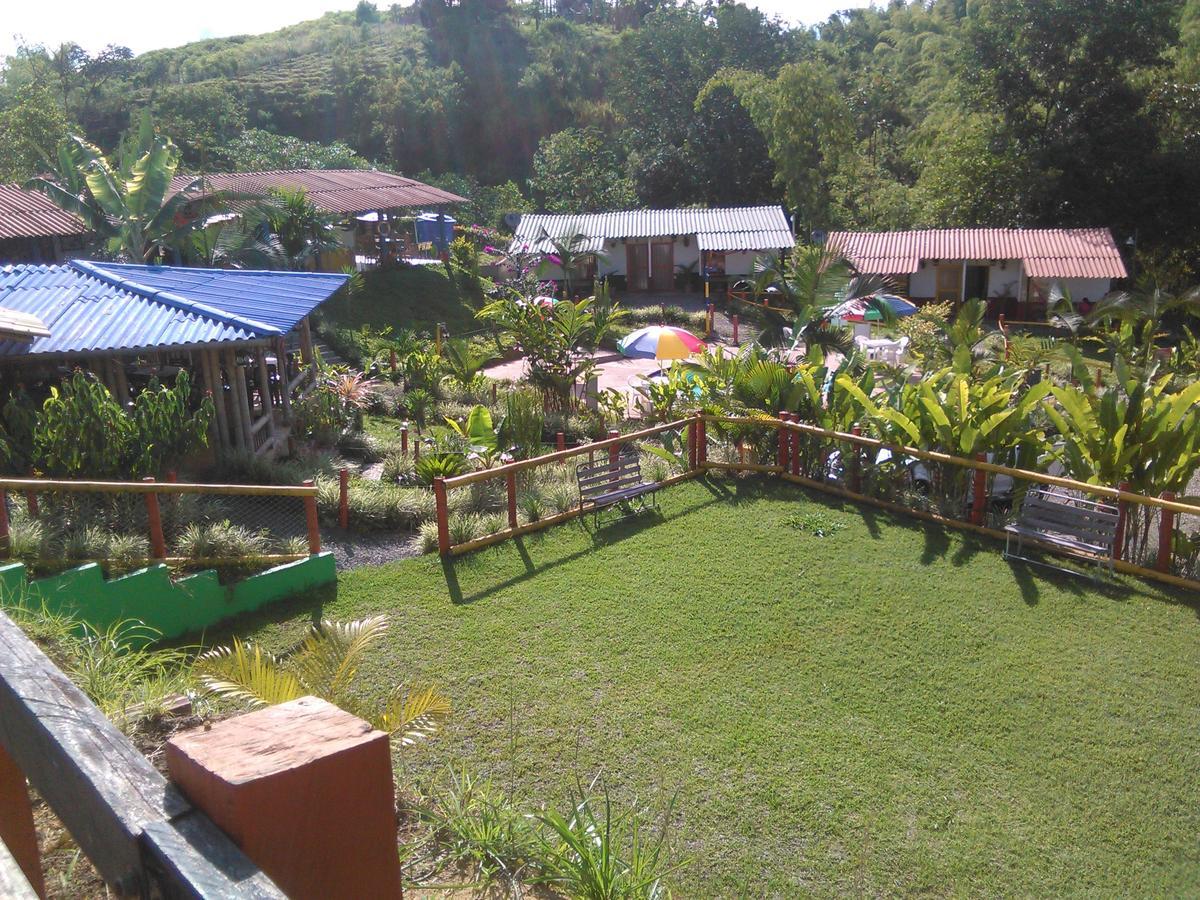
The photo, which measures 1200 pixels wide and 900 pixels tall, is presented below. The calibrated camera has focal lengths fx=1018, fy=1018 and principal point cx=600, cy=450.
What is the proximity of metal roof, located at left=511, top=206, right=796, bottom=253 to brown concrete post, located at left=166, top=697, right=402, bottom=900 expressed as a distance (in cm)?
3291

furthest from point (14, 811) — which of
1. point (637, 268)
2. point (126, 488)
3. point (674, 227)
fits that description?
point (637, 268)

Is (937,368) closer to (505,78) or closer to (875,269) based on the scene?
(875,269)

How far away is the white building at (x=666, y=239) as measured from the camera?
34.1 metres

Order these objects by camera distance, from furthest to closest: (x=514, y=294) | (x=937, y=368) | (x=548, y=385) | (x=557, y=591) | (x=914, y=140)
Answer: (x=914, y=140) < (x=514, y=294) < (x=548, y=385) < (x=937, y=368) < (x=557, y=591)

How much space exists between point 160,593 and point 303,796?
26.7ft

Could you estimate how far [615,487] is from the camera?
41.0 feet

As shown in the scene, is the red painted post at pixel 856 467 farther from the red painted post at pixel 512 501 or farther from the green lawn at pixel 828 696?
the red painted post at pixel 512 501

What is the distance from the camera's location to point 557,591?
397 inches

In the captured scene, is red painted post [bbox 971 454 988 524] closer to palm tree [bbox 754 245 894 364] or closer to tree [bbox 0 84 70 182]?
palm tree [bbox 754 245 894 364]

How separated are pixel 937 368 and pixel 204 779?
14914 millimetres

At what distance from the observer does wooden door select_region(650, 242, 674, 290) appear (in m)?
35.9

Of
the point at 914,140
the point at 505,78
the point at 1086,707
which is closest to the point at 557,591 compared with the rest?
the point at 1086,707

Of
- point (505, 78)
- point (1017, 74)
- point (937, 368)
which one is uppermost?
point (505, 78)

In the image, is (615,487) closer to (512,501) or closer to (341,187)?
(512,501)
